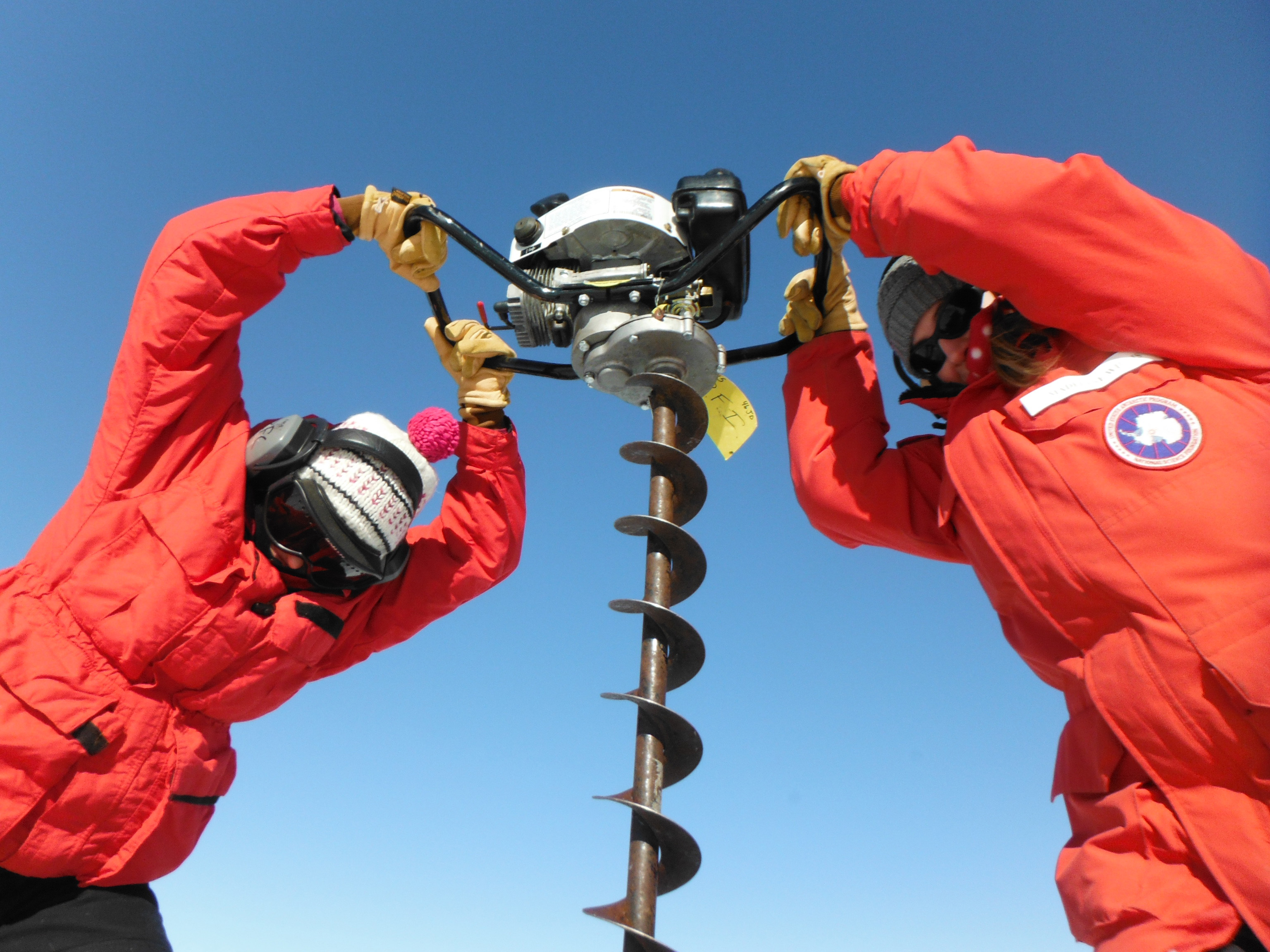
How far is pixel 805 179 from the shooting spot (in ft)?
9.00

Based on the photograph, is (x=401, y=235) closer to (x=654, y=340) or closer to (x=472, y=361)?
(x=472, y=361)

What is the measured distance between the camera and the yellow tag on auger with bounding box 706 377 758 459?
2.90 m

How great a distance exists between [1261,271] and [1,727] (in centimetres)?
345

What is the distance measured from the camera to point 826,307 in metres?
3.01

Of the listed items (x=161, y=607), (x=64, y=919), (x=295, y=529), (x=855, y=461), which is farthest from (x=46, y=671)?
(x=855, y=461)

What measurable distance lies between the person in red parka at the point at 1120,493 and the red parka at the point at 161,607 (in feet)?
6.84

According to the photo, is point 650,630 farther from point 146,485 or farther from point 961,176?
point 146,485

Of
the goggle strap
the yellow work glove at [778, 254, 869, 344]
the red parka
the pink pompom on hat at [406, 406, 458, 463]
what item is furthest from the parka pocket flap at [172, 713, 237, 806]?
the yellow work glove at [778, 254, 869, 344]

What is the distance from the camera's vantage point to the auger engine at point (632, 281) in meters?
2.76

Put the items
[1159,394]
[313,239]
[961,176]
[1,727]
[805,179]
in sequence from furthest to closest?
[313,239]
[805,179]
[1,727]
[961,176]
[1159,394]

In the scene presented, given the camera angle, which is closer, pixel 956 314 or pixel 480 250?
pixel 956 314

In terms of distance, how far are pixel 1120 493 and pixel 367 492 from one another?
2.34 meters

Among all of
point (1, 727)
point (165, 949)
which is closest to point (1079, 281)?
point (1, 727)

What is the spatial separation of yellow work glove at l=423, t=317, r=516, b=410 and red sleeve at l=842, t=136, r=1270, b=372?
5.70 ft
